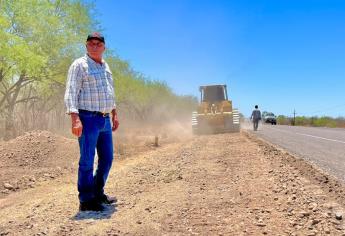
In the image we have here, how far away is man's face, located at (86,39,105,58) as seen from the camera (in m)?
4.93

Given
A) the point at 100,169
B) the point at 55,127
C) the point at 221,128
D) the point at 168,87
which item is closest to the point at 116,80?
the point at 55,127

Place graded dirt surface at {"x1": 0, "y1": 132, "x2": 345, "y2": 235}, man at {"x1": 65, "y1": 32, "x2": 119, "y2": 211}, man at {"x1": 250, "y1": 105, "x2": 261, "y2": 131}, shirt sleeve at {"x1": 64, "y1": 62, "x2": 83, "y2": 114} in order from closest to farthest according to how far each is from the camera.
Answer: graded dirt surface at {"x1": 0, "y1": 132, "x2": 345, "y2": 235} → shirt sleeve at {"x1": 64, "y1": 62, "x2": 83, "y2": 114} → man at {"x1": 65, "y1": 32, "x2": 119, "y2": 211} → man at {"x1": 250, "y1": 105, "x2": 261, "y2": 131}

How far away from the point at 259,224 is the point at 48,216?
226cm

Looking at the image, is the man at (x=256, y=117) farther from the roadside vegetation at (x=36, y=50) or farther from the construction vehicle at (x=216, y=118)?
the roadside vegetation at (x=36, y=50)

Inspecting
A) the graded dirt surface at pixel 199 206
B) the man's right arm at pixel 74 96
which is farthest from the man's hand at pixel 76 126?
the graded dirt surface at pixel 199 206

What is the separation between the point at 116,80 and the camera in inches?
1248

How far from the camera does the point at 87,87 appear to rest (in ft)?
15.9

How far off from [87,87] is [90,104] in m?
0.20

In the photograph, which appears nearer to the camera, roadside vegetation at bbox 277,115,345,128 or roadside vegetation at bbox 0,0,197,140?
roadside vegetation at bbox 0,0,197,140

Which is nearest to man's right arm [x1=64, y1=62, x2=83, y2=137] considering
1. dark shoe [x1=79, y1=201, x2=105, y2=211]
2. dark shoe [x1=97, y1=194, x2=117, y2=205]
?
dark shoe [x1=79, y1=201, x2=105, y2=211]

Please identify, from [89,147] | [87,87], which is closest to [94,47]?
[87,87]

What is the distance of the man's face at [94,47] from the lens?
493 centimetres

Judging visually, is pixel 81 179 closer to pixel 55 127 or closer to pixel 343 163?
pixel 343 163

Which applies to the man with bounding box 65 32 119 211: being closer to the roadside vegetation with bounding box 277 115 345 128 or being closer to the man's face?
the man's face
